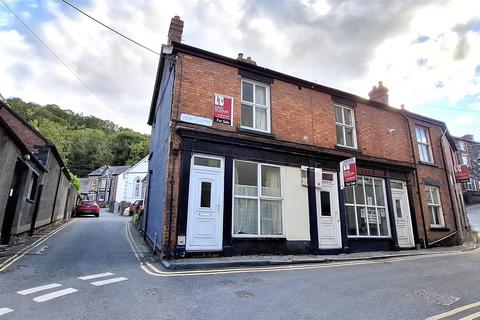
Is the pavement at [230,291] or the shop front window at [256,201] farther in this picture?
the shop front window at [256,201]

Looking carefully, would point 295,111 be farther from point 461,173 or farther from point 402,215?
point 461,173

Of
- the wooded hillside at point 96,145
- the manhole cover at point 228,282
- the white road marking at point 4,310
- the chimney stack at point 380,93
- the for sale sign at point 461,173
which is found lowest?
the manhole cover at point 228,282

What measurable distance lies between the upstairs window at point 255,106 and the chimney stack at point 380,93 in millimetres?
7661

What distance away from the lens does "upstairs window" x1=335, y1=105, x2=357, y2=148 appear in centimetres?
1249

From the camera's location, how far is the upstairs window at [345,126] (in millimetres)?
12492

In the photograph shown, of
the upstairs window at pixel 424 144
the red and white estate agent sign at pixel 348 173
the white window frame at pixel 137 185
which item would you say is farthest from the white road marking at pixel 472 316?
the white window frame at pixel 137 185

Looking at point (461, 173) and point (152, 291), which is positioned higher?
point (461, 173)

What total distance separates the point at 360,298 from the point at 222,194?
491 centimetres

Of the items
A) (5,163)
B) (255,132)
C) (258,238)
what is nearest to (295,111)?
(255,132)

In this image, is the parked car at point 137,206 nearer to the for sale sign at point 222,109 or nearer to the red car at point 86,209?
the red car at point 86,209

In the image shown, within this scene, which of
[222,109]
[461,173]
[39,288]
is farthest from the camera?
[461,173]

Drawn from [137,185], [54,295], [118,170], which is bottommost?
[54,295]

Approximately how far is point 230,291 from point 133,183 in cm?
4352

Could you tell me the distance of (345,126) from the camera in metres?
12.7
